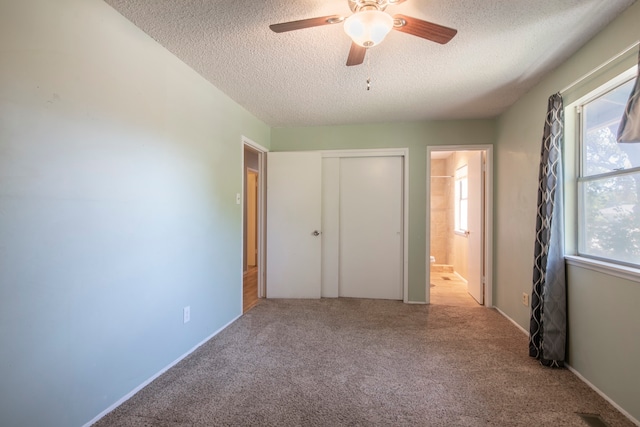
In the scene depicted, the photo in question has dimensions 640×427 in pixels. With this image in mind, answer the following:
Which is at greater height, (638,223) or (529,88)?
(529,88)

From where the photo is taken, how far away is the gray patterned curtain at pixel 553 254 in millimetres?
2027

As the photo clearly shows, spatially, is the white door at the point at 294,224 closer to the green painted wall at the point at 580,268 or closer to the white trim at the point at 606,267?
the green painted wall at the point at 580,268

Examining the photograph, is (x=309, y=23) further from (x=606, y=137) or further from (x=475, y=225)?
(x=475, y=225)

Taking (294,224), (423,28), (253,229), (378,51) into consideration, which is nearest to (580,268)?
(423,28)

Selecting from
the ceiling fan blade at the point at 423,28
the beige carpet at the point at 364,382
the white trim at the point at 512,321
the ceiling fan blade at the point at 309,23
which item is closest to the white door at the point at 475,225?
the white trim at the point at 512,321

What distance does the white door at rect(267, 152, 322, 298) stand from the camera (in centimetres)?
368

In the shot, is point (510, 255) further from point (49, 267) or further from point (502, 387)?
point (49, 267)

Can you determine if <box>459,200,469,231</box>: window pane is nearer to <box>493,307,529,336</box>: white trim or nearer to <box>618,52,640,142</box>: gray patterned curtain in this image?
<box>493,307,529,336</box>: white trim

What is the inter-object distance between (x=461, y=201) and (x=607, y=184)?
3.30 meters

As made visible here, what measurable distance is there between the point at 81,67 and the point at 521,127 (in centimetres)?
345

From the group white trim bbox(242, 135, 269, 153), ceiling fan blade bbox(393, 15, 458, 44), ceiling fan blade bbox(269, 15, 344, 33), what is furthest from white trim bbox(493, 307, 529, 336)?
white trim bbox(242, 135, 269, 153)

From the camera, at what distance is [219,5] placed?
1.55m

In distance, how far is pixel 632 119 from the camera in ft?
4.74

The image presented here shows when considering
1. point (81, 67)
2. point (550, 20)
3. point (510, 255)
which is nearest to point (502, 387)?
point (510, 255)
